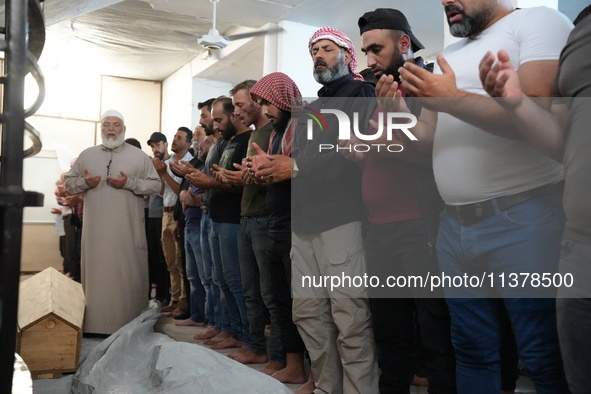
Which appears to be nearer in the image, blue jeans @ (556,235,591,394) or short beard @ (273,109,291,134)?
blue jeans @ (556,235,591,394)

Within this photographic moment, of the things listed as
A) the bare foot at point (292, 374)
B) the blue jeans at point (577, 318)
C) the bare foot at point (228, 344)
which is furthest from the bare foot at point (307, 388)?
the blue jeans at point (577, 318)

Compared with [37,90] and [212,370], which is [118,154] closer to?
[212,370]

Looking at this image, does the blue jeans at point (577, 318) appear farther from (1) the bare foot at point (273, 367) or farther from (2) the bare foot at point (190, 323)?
(2) the bare foot at point (190, 323)

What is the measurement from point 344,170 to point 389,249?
451mm

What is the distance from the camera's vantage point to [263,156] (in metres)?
2.63

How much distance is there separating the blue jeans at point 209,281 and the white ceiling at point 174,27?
5.78 feet

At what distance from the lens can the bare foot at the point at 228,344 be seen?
11.9 feet

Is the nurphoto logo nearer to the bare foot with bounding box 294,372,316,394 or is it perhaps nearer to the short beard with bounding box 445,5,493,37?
the short beard with bounding box 445,5,493,37

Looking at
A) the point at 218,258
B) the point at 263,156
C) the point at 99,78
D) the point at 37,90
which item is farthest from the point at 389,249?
the point at 99,78

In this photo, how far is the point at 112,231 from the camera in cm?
430

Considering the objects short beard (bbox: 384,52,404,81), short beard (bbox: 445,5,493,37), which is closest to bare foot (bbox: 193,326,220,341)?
short beard (bbox: 384,52,404,81)

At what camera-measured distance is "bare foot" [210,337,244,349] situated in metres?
3.64

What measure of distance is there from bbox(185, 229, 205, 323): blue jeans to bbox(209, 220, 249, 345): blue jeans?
1.99ft

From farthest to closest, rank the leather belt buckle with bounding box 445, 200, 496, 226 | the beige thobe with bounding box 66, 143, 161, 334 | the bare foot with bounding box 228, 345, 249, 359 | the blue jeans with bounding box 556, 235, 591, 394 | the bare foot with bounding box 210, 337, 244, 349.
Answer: the beige thobe with bounding box 66, 143, 161, 334
the bare foot with bounding box 210, 337, 244, 349
the bare foot with bounding box 228, 345, 249, 359
the leather belt buckle with bounding box 445, 200, 496, 226
the blue jeans with bounding box 556, 235, 591, 394
